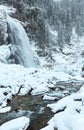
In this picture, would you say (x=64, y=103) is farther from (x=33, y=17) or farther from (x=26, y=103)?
(x=33, y=17)

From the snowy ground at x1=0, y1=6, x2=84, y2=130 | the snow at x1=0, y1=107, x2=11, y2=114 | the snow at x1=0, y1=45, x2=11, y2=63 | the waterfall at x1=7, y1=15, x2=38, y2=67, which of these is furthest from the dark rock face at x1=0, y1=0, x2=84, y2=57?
the snow at x1=0, y1=107, x2=11, y2=114

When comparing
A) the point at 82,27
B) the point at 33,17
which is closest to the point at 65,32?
the point at 82,27

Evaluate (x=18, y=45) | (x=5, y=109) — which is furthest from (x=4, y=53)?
(x=5, y=109)

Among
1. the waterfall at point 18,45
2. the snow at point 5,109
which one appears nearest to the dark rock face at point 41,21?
the waterfall at point 18,45

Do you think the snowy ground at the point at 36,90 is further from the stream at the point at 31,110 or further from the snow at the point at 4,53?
the stream at the point at 31,110

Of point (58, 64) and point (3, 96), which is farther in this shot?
point (58, 64)

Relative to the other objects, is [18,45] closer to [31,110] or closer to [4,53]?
[4,53]

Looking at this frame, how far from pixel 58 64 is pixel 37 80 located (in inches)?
1034

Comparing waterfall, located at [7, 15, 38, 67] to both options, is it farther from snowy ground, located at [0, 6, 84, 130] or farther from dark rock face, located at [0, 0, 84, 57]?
dark rock face, located at [0, 0, 84, 57]

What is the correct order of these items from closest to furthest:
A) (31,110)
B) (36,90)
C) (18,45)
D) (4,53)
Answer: (31,110) → (36,90) → (4,53) → (18,45)

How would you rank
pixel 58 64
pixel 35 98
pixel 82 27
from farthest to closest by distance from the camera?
1. pixel 82 27
2. pixel 58 64
3. pixel 35 98

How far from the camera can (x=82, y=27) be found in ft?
324

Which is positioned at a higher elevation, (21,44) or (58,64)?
(21,44)

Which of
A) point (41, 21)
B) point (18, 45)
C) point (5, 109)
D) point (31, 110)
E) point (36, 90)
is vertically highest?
point (5, 109)
